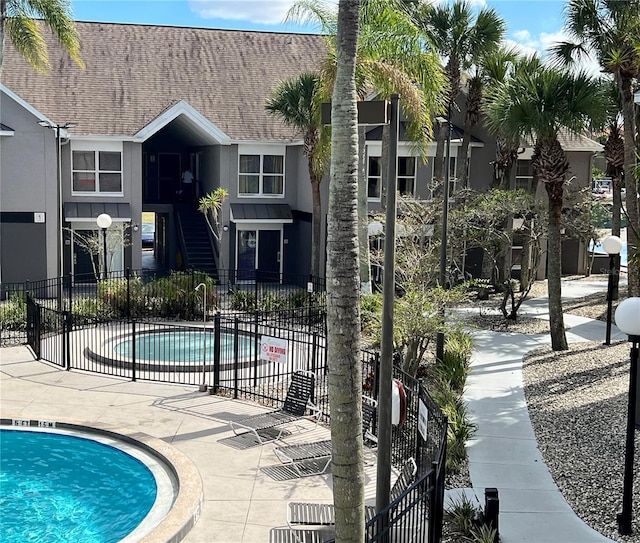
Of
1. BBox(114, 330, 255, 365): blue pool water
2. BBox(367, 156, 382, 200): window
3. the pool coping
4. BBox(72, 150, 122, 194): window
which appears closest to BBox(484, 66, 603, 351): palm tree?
BBox(114, 330, 255, 365): blue pool water

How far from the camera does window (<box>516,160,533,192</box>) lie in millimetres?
30906

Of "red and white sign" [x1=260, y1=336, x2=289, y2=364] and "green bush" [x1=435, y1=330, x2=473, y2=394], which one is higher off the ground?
"red and white sign" [x1=260, y1=336, x2=289, y2=364]

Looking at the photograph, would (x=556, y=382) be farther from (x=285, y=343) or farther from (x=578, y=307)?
(x=578, y=307)

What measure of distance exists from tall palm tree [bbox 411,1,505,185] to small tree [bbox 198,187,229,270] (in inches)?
313

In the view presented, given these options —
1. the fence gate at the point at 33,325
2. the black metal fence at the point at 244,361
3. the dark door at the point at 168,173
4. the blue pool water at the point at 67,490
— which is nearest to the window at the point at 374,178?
the black metal fence at the point at 244,361

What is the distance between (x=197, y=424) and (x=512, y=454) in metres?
5.39

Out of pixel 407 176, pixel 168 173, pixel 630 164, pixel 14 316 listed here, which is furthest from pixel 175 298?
pixel 168 173

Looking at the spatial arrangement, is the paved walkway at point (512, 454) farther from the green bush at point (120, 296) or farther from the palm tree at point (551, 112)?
the green bush at point (120, 296)

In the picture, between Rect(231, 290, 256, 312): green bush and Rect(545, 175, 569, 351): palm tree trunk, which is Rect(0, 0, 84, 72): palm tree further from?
Rect(545, 175, 569, 351): palm tree trunk

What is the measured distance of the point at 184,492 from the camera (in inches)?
416

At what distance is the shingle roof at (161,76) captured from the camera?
97.2 ft

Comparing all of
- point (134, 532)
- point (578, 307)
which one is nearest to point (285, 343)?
point (134, 532)

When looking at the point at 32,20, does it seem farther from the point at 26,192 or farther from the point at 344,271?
the point at 344,271

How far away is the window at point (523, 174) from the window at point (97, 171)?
50.9 feet
